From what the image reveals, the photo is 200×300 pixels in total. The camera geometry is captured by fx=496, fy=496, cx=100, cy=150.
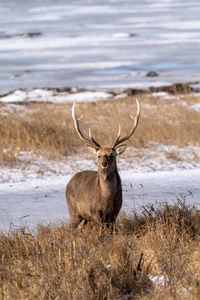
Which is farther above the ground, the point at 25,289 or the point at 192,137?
the point at 25,289

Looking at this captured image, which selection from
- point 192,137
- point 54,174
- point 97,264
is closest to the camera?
point 97,264

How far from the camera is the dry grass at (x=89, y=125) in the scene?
11066 millimetres

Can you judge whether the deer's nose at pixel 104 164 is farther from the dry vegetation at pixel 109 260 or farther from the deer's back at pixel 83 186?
the dry vegetation at pixel 109 260

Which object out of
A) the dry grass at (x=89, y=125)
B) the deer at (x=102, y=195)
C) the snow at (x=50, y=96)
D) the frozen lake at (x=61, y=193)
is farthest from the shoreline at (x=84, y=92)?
the deer at (x=102, y=195)

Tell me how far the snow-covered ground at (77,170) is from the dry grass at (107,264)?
122 cm

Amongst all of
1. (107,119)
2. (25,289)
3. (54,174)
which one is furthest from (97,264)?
(107,119)

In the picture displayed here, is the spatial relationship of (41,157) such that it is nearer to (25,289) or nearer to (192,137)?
(192,137)

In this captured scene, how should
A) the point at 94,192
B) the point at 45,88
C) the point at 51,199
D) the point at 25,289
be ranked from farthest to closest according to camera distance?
the point at 45,88 < the point at 51,199 < the point at 94,192 < the point at 25,289

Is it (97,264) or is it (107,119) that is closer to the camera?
(97,264)

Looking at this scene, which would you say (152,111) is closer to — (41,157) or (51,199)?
(41,157)

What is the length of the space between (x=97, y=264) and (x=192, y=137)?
7.93 meters

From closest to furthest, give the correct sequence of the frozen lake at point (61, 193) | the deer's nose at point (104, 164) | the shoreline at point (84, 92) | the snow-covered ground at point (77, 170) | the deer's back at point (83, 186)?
Result: the deer's nose at point (104, 164), the deer's back at point (83, 186), the frozen lake at point (61, 193), the snow-covered ground at point (77, 170), the shoreline at point (84, 92)

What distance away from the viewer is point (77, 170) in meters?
9.66

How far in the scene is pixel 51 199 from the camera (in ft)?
25.1
